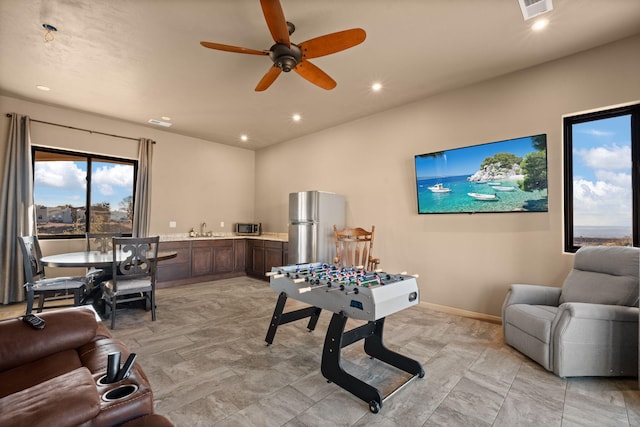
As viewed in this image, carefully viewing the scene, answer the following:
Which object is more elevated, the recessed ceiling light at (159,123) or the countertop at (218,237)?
the recessed ceiling light at (159,123)

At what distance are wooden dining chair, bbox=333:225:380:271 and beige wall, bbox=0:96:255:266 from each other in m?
3.28

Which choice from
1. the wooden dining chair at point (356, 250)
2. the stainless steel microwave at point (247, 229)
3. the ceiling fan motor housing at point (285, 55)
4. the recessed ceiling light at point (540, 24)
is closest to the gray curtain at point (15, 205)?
the stainless steel microwave at point (247, 229)

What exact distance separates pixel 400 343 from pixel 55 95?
5490 mm

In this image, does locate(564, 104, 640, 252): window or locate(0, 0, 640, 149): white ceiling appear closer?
locate(0, 0, 640, 149): white ceiling

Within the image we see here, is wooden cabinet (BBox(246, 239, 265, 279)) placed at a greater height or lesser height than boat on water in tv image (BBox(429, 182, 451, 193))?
lesser

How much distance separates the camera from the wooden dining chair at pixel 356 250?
411cm

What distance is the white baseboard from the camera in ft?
11.2

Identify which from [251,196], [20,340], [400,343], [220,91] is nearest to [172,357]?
[20,340]

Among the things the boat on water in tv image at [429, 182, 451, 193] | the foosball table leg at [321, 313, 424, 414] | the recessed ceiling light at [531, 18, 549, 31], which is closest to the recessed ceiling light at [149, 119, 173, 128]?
the boat on water in tv image at [429, 182, 451, 193]

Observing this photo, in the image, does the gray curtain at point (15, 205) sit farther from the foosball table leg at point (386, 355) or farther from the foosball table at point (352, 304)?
the foosball table leg at point (386, 355)

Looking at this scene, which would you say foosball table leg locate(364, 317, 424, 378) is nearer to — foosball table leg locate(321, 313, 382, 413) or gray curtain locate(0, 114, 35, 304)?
foosball table leg locate(321, 313, 382, 413)

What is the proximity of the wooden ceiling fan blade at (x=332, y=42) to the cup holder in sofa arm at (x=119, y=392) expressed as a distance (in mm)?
2317

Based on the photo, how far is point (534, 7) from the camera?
225 centimetres

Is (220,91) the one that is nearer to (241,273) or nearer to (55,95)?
(55,95)
